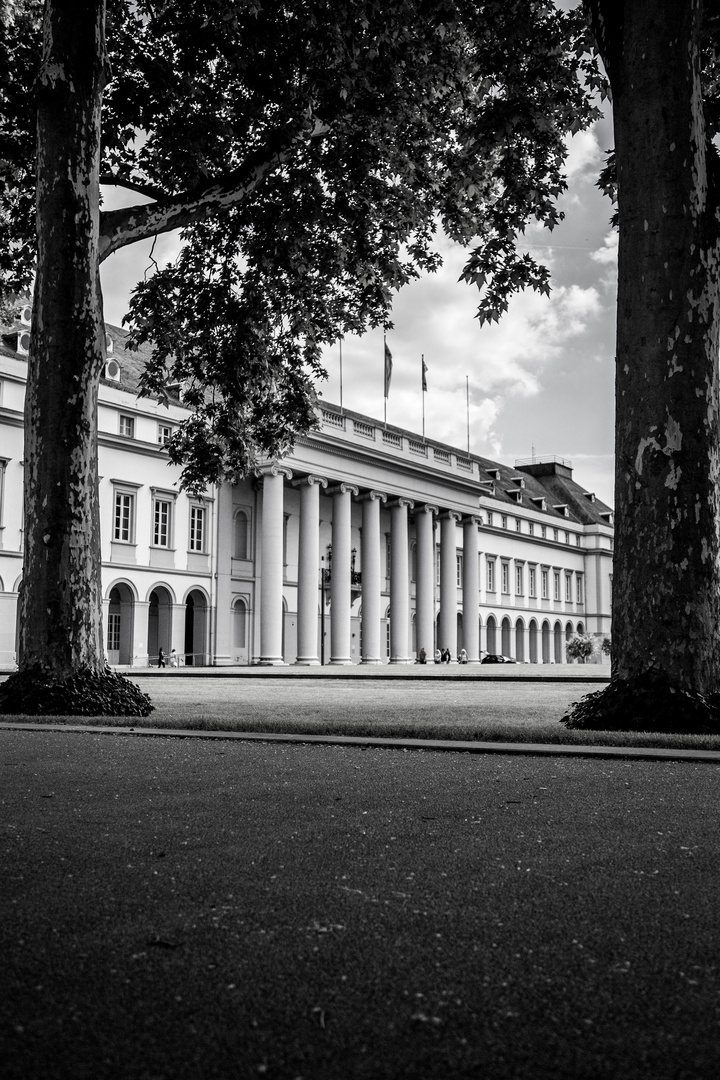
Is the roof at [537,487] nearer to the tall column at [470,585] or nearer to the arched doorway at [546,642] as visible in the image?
the tall column at [470,585]

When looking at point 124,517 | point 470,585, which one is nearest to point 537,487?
point 470,585

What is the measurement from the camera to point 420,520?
6675 cm

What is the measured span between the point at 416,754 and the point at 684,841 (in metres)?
3.74

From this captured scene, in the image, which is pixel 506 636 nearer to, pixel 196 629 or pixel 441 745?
pixel 196 629

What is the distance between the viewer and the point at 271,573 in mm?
51531

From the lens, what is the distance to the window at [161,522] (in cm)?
4891

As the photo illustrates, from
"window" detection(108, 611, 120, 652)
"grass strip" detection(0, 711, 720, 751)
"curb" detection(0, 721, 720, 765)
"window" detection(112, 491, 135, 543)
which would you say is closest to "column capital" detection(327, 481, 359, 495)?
"window" detection(112, 491, 135, 543)

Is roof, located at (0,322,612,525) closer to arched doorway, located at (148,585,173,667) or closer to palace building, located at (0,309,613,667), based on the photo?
palace building, located at (0,309,613,667)

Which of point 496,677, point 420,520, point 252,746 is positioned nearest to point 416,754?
point 252,746

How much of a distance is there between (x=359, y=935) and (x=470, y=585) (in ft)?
228

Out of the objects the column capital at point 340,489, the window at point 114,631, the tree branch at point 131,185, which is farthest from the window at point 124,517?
the tree branch at point 131,185

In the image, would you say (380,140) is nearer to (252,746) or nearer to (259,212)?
(259,212)

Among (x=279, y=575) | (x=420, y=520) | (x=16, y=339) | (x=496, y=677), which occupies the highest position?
(x=16, y=339)

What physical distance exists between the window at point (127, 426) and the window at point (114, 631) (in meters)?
8.76
